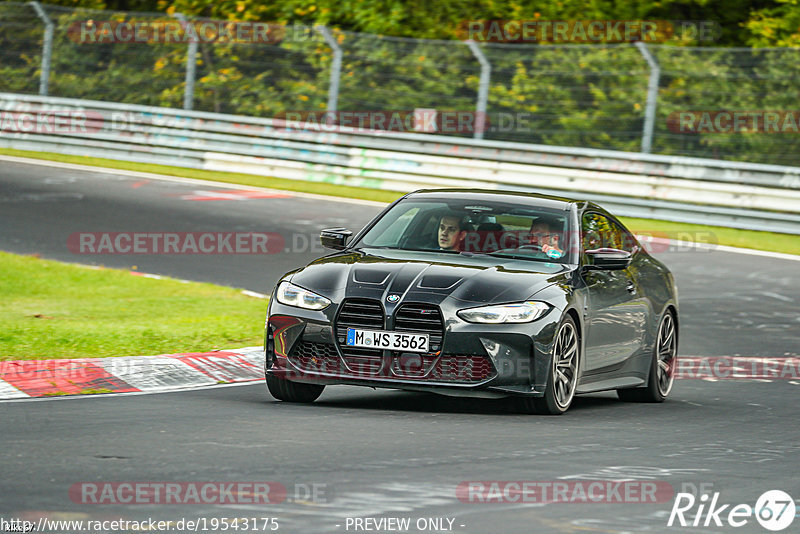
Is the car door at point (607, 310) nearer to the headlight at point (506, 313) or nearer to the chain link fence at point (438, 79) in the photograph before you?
the headlight at point (506, 313)

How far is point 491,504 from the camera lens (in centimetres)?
615

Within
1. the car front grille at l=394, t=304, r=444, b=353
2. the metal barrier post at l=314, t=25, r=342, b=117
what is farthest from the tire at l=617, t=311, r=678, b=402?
the metal barrier post at l=314, t=25, r=342, b=117

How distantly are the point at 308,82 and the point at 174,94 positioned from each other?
2.75m

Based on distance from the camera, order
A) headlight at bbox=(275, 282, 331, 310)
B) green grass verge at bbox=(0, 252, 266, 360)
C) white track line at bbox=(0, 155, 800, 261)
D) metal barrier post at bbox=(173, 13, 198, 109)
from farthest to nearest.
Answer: metal barrier post at bbox=(173, 13, 198, 109), white track line at bbox=(0, 155, 800, 261), green grass verge at bbox=(0, 252, 266, 360), headlight at bbox=(275, 282, 331, 310)

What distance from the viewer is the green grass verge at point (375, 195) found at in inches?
829

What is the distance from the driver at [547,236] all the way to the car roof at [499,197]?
22 centimetres

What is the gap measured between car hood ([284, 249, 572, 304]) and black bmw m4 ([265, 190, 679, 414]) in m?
0.01

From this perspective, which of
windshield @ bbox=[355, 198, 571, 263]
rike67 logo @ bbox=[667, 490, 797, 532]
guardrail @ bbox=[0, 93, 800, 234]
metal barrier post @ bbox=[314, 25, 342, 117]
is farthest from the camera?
metal barrier post @ bbox=[314, 25, 342, 117]

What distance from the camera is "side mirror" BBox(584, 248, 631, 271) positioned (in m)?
9.56
